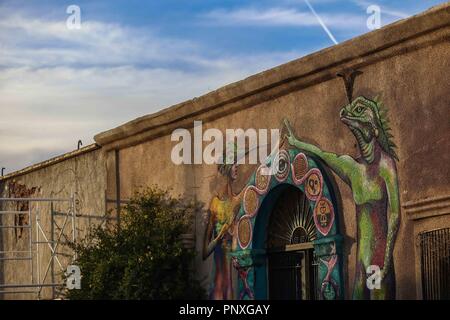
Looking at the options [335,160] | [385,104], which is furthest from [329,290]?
[385,104]

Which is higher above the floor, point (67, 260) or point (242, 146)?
point (242, 146)

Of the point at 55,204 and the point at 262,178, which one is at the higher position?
the point at 55,204

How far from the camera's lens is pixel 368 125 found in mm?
13289

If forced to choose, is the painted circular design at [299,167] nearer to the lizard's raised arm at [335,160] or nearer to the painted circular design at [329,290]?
the lizard's raised arm at [335,160]

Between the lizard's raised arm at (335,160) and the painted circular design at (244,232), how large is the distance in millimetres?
1479

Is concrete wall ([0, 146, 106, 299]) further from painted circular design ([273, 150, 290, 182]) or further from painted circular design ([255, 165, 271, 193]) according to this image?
painted circular design ([273, 150, 290, 182])

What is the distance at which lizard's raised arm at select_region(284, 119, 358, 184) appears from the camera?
13.6 meters

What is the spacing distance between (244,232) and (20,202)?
29.7 feet

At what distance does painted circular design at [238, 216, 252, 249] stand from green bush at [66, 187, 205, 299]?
4.13ft

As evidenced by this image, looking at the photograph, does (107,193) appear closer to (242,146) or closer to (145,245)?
(145,245)

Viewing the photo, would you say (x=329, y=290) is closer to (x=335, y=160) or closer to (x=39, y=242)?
(x=335, y=160)

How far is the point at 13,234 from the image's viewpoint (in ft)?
78.2
